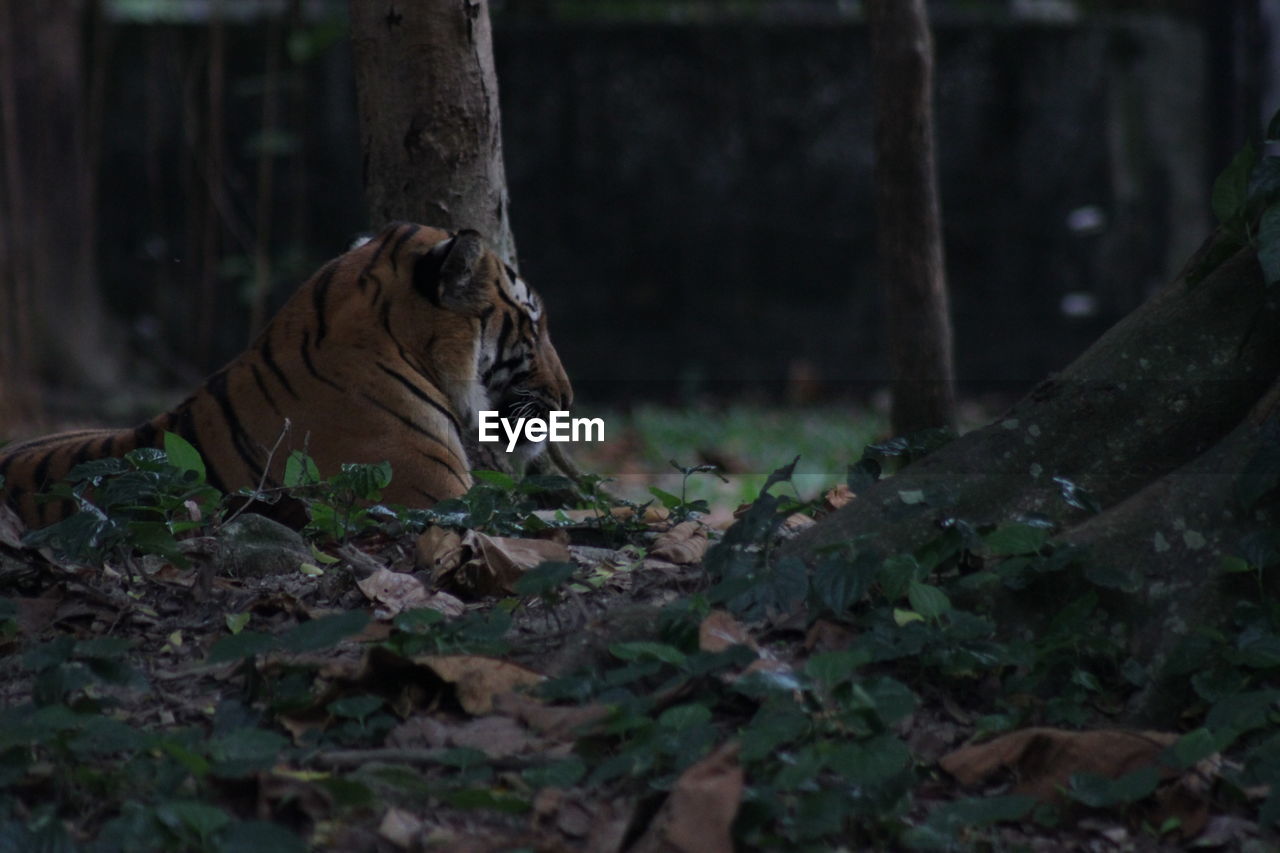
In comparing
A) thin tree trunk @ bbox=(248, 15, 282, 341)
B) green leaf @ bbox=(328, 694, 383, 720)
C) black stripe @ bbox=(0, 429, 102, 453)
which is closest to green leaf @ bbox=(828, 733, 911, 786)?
green leaf @ bbox=(328, 694, 383, 720)

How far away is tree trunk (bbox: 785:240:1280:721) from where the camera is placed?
7.95 feet

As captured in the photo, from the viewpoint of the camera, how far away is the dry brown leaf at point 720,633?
7.50ft

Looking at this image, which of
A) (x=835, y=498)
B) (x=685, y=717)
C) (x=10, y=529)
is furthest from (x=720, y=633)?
(x=10, y=529)

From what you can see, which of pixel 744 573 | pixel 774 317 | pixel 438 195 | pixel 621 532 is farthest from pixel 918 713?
pixel 774 317

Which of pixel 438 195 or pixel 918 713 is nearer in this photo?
pixel 918 713

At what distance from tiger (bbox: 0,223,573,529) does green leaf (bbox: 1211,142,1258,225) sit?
1962 millimetres

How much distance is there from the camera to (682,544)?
9.68 ft

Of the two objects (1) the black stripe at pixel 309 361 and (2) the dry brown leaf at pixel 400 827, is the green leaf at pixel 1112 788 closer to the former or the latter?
(2) the dry brown leaf at pixel 400 827

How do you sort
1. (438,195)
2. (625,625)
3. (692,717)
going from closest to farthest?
1. (692,717)
2. (625,625)
3. (438,195)

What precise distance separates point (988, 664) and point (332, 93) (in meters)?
8.14

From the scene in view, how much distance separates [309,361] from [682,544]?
4.94ft

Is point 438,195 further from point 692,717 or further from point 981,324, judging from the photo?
Answer: point 981,324

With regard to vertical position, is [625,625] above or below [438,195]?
below

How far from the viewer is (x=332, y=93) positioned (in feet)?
31.1
